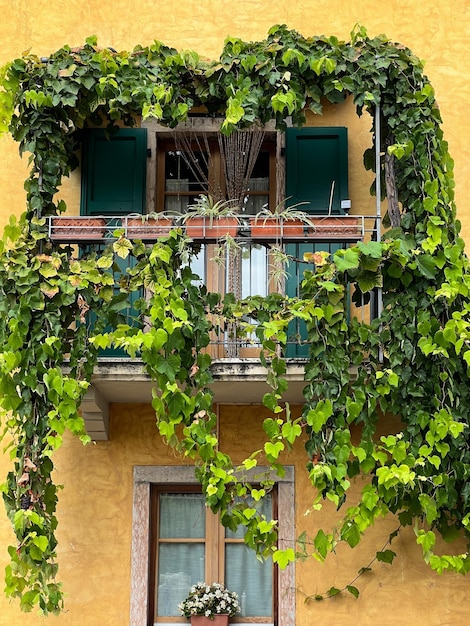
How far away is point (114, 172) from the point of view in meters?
9.06

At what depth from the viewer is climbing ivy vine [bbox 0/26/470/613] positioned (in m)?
7.63

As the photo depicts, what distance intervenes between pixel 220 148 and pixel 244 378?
191 centimetres

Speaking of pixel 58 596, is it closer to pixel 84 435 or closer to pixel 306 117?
pixel 84 435

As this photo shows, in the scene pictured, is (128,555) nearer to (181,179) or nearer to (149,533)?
(149,533)

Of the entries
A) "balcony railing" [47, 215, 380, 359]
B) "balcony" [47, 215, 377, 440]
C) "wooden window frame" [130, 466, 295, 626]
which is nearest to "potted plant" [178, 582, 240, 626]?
"wooden window frame" [130, 466, 295, 626]

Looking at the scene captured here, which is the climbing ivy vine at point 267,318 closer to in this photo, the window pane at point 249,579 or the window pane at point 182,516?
the window pane at point 249,579

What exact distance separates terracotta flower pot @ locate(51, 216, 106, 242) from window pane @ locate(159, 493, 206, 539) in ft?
6.79

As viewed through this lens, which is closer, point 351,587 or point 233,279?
point 351,587

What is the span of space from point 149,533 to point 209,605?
70 cm

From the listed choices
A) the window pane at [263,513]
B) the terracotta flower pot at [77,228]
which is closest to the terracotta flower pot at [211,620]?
the window pane at [263,513]

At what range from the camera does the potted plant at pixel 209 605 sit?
8.34m

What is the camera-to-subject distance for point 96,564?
338 inches

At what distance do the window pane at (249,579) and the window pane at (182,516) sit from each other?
10.7 inches

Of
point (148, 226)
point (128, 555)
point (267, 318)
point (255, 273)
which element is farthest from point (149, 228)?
point (128, 555)
